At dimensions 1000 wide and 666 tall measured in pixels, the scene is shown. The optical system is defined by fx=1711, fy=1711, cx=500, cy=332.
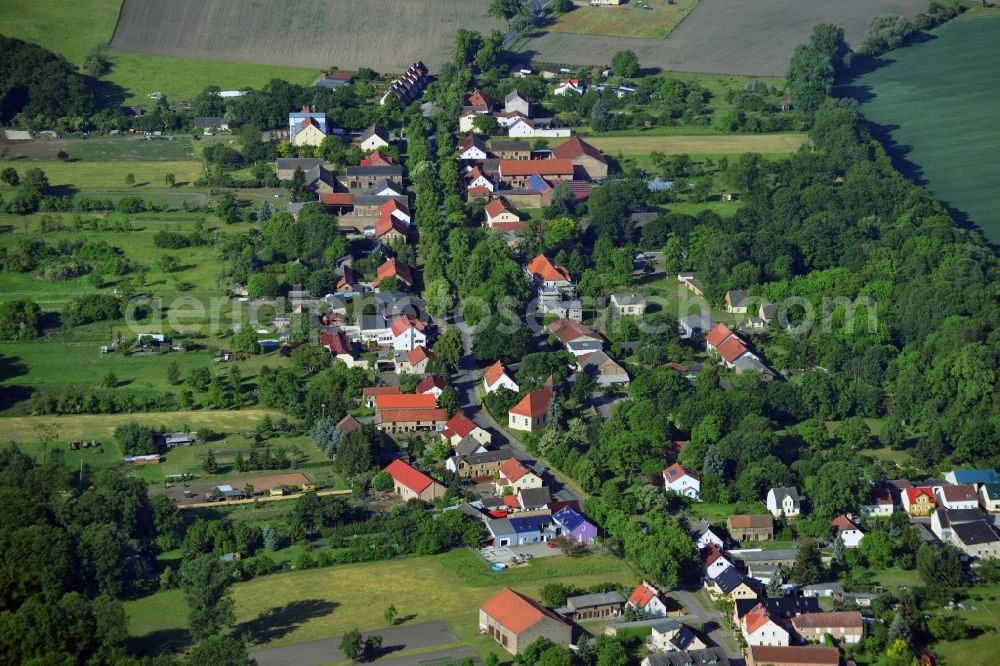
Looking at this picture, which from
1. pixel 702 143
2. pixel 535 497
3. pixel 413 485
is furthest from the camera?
pixel 702 143

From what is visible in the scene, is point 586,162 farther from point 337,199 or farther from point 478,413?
point 478,413

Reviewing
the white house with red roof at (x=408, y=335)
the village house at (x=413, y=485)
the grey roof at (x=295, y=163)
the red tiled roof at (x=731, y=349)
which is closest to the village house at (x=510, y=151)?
the grey roof at (x=295, y=163)

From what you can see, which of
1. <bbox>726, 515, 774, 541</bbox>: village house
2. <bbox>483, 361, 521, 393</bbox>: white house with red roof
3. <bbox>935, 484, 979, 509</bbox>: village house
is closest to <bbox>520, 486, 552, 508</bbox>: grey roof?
<bbox>726, 515, 774, 541</bbox>: village house

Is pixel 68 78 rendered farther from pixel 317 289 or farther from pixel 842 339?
pixel 842 339

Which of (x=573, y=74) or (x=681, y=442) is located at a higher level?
(x=573, y=74)

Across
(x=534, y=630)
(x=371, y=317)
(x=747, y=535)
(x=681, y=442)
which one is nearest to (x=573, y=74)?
(x=371, y=317)

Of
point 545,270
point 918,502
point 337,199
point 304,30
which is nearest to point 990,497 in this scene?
point 918,502

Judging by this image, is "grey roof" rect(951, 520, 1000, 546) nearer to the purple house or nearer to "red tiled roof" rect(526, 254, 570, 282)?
the purple house
